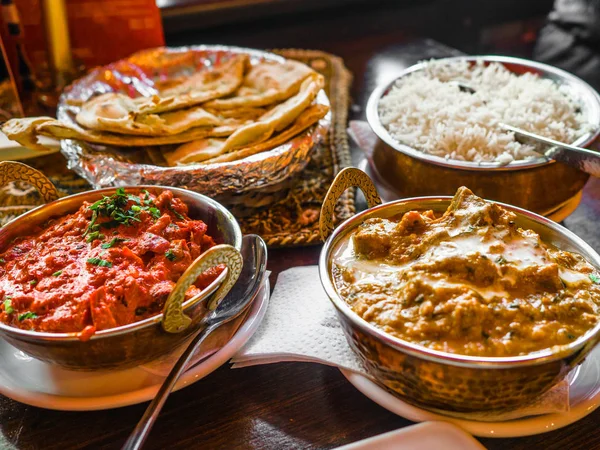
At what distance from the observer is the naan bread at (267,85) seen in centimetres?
178

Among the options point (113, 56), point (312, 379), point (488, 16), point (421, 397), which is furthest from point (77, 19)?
point (488, 16)

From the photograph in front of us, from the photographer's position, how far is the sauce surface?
100 centimetres

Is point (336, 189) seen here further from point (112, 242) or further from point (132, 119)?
point (132, 119)

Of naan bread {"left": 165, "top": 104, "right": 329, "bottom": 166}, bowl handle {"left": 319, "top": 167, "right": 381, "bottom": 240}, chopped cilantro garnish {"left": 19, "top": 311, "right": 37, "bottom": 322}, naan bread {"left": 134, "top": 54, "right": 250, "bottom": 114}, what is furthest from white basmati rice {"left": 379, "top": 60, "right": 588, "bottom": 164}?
chopped cilantro garnish {"left": 19, "top": 311, "right": 37, "bottom": 322}

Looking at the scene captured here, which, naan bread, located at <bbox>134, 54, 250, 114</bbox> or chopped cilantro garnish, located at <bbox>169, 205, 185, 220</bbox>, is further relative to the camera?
naan bread, located at <bbox>134, 54, 250, 114</bbox>

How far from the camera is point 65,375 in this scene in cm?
106

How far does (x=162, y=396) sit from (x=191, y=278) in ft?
0.69

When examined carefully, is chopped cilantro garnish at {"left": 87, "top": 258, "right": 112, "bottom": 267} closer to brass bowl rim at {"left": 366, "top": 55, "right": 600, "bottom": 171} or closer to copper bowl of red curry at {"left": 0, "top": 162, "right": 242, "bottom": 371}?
copper bowl of red curry at {"left": 0, "top": 162, "right": 242, "bottom": 371}

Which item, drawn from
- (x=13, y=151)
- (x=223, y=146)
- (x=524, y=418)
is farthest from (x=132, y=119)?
(x=524, y=418)

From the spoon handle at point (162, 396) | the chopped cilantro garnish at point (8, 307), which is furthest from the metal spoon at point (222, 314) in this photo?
the chopped cilantro garnish at point (8, 307)

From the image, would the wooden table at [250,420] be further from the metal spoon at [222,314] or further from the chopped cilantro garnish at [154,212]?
the chopped cilantro garnish at [154,212]

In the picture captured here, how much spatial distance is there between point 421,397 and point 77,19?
2331 millimetres

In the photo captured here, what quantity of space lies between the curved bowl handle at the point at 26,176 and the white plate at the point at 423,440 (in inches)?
37.8

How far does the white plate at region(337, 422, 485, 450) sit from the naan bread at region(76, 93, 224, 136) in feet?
3.56
